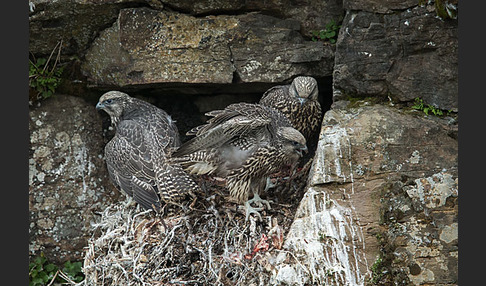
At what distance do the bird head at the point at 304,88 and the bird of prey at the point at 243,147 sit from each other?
473 mm

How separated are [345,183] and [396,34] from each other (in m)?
1.40

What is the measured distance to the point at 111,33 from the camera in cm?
654

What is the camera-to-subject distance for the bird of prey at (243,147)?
5723mm

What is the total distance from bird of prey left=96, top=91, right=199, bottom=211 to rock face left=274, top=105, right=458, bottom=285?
134 cm

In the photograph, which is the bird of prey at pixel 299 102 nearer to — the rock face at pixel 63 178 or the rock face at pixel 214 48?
the rock face at pixel 214 48

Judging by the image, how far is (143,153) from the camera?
6.33m

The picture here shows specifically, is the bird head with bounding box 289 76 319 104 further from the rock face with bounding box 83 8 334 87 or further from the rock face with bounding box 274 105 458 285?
the rock face with bounding box 274 105 458 285

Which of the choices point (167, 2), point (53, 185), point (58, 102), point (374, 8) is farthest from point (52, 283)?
point (374, 8)

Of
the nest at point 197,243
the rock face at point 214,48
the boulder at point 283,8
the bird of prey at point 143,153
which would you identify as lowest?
the nest at point 197,243

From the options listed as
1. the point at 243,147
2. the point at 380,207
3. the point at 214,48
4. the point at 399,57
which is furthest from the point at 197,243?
the point at 399,57

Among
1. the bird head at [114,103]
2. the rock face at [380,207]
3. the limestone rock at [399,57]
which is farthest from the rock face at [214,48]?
the rock face at [380,207]

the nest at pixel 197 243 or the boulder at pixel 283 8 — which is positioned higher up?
the boulder at pixel 283 8

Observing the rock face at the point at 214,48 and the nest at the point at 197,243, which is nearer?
the nest at the point at 197,243

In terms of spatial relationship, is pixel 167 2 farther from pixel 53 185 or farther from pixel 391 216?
pixel 391 216
